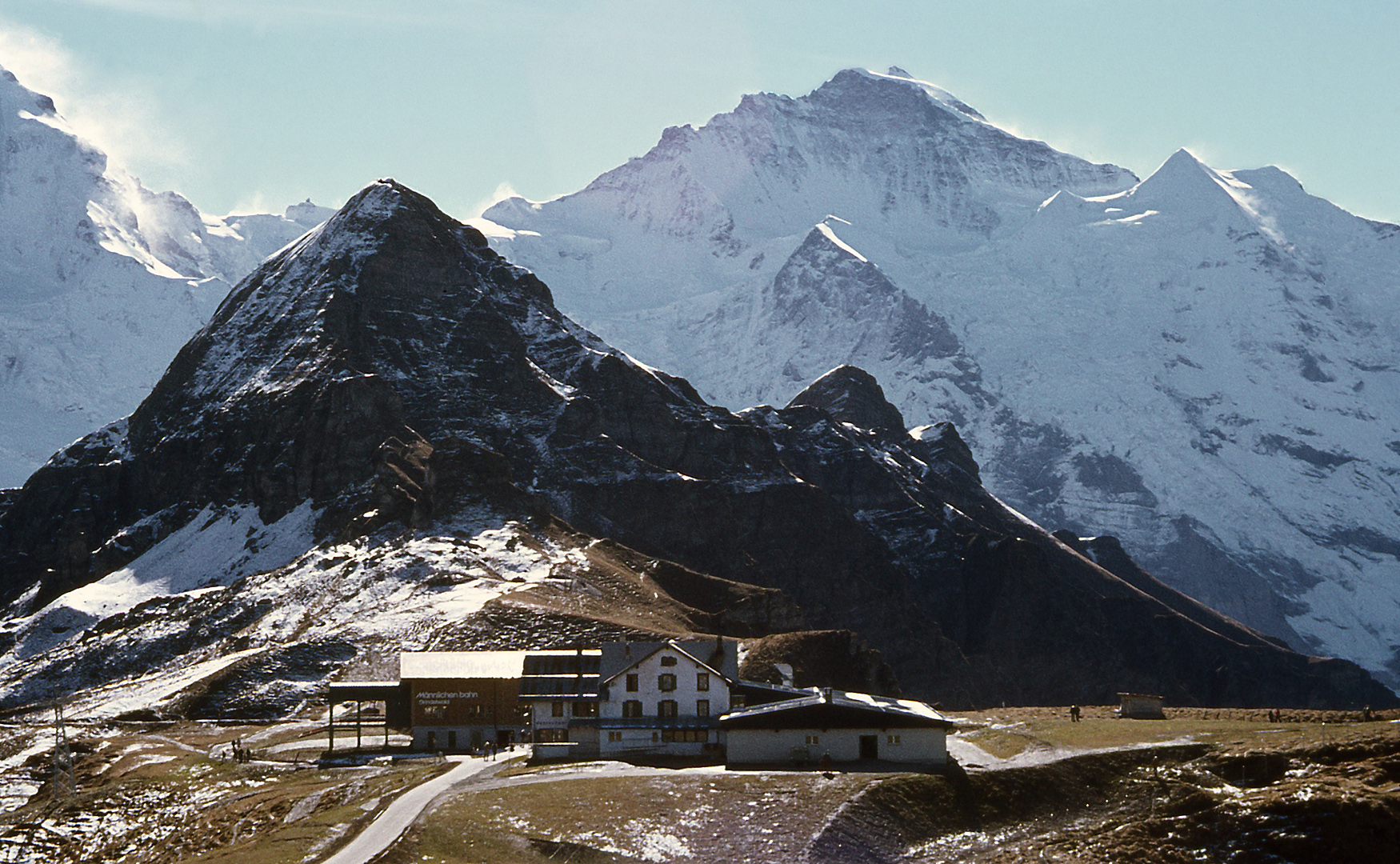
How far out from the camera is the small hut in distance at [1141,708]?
433 feet

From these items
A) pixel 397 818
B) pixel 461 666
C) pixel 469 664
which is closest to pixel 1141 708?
pixel 469 664

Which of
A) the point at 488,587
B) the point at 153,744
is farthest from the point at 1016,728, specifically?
the point at 488,587

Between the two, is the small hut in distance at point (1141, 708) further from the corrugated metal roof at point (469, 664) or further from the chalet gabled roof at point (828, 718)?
the corrugated metal roof at point (469, 664)

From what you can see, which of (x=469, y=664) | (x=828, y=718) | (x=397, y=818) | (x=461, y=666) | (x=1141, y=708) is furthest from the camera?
(x=1141, y=708)

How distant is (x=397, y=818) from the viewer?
278 feet

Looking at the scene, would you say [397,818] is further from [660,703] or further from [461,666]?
[461,666]

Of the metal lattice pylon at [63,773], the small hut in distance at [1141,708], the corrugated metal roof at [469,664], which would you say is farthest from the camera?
the small hut in distance at [1141,708]

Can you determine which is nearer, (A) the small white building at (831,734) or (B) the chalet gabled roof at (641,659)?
(A) the small white building at (831,734)

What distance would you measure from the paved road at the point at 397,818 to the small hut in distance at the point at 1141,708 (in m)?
56.6

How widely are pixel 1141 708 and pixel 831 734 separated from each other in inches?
1774

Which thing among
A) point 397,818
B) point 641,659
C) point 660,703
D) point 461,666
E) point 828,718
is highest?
point 461,666

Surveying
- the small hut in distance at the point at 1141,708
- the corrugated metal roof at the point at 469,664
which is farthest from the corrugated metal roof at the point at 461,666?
the small hut in distance at the point at 1141,708

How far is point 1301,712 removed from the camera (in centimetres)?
13325

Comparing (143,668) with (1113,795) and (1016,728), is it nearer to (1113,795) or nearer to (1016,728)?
(1016,728)
